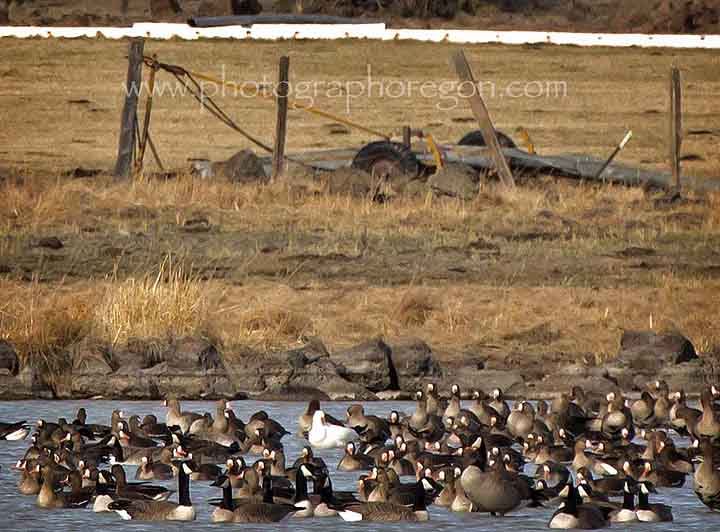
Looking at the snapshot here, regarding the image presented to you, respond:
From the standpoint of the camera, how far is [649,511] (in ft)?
32.5

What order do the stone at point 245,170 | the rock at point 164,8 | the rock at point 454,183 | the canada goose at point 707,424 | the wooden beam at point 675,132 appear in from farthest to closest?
the rock at point 164,8
the wooden beam at point 675,132
the stone at point 245,170
the rock at point 454,183
the canada goose at point 707,424

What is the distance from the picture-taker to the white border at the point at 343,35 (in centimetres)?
4016

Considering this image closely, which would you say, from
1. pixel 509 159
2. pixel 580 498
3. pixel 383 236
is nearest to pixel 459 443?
pixel 580 498

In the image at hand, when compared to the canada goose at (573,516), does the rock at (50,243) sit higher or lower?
higher

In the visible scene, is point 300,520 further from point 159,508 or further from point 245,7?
point 245,7

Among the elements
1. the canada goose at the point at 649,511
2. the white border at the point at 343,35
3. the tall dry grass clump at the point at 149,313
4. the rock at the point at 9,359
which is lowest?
the canada goose at the point at 649,511

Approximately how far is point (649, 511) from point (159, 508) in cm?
271

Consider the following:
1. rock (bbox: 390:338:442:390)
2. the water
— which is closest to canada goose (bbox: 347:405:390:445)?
the water

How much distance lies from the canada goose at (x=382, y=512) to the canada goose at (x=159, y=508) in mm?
852

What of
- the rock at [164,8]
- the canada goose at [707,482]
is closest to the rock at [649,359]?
the canada goose at [707,482]

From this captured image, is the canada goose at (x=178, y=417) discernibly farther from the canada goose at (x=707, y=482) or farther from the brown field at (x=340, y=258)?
the canada goose at (x=707, y=482)

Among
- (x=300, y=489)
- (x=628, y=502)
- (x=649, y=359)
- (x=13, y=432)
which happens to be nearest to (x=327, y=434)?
(x=300, y=489)

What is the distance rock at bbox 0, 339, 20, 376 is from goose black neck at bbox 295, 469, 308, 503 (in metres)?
4.29

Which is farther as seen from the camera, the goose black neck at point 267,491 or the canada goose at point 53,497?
the canada goose at point 53,497
